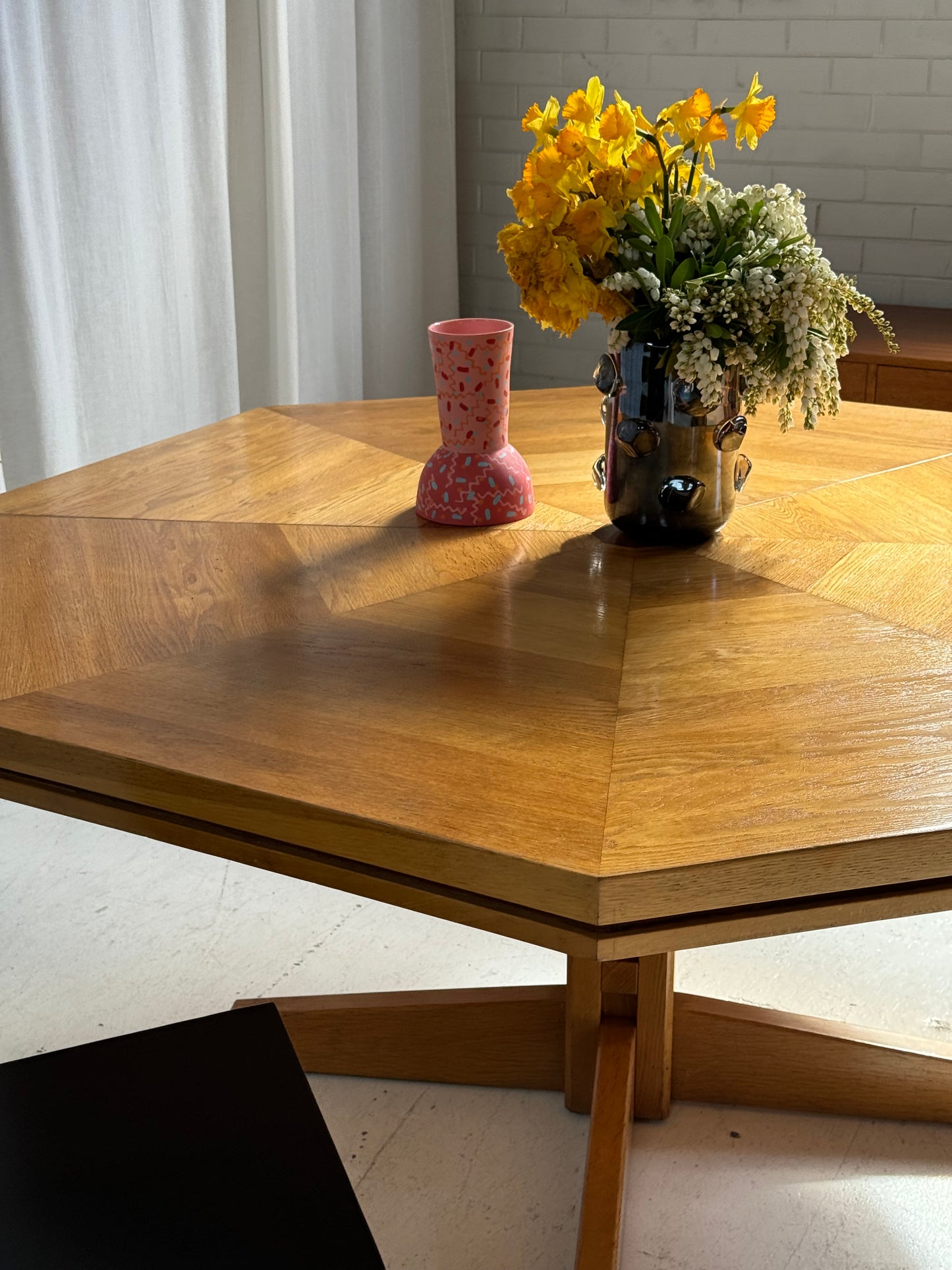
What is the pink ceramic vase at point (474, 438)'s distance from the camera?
1.33m

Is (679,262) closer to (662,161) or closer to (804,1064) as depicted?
(662,161)

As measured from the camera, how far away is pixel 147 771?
0.91 m

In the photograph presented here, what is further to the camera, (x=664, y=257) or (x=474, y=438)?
(x=474, y=438)

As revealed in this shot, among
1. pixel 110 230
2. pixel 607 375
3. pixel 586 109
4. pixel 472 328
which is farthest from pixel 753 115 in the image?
pixel 110 230

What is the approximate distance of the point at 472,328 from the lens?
55.9 inches

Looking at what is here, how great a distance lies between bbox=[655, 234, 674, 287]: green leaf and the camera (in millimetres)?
1194

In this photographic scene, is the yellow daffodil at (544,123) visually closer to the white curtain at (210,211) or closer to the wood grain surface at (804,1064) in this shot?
the wood grain surface at (804,1064)

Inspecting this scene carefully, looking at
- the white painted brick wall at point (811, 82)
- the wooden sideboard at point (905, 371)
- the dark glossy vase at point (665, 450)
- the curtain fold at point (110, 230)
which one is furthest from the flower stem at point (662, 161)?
the white painted brick wall at point (811, 82)

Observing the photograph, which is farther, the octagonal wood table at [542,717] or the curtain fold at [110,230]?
the curtain fold at [110,230]

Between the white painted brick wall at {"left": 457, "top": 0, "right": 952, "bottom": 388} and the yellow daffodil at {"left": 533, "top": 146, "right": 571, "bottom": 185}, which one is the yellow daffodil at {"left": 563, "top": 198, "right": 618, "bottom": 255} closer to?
the yellow daffodil at {"left": 533, "top": 146, "right": 571, "bottom": 185}

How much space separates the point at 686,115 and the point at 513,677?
0.53m

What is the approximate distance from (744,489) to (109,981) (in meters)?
1.10

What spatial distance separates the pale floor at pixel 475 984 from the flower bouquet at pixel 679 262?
876 millimetres

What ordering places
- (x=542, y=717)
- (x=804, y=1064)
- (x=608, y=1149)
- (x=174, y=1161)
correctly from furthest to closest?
(x=804, y=1064), (x=608, y=1149), (x=542, y=717), (x=174, y=1161)
